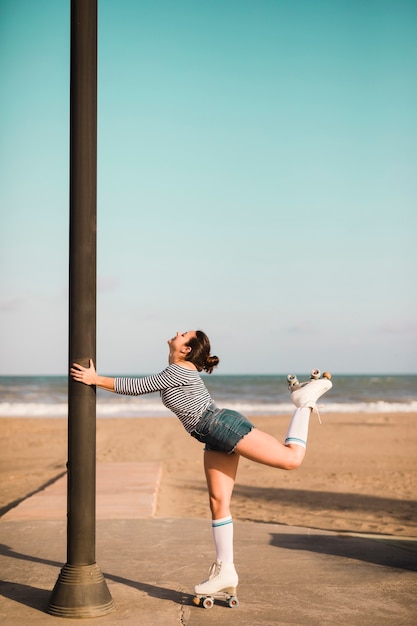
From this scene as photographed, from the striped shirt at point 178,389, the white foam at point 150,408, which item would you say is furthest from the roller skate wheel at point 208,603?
the white foam at point 150,408

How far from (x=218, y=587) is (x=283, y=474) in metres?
9.81

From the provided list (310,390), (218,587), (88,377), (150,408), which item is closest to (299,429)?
(310,390)

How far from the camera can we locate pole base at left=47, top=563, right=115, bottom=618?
4574mm

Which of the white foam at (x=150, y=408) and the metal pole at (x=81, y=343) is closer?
the metal pole at (x=81, y=343)

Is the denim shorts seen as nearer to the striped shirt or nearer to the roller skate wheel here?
the striped shirt

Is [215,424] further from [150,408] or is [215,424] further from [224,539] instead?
[150,408]

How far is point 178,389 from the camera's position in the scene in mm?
4719

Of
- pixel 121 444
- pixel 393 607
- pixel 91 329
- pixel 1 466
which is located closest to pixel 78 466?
pixel 91 329

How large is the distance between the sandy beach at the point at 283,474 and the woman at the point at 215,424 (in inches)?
152

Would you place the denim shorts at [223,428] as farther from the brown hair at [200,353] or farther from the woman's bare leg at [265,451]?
the brown hair at [200,353]

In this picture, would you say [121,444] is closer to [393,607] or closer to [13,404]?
[393,607]

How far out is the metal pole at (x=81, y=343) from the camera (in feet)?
15.1

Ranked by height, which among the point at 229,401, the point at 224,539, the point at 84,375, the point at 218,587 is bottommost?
the point at 229,401

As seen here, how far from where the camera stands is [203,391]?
188 inches
